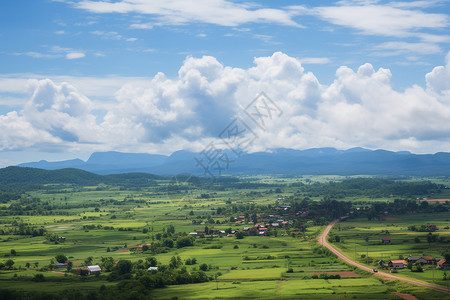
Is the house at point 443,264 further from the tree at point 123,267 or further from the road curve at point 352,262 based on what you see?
the tree at point 123,267

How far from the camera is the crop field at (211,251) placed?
116 feet

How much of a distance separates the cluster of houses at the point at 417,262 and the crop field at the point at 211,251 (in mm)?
1596

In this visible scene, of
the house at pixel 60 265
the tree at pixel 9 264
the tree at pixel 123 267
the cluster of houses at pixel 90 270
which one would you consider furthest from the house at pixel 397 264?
the tree at pixel 9 264

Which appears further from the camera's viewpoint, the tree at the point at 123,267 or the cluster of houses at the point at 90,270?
the cluster of houses at the point at 90,270

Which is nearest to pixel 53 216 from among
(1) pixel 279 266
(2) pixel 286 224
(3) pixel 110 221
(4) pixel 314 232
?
(3) pixel 110 221

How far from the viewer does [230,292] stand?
1359 inches

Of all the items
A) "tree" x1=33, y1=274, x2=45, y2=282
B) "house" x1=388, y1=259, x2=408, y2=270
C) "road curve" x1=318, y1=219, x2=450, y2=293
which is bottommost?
"road curve" x1=318, y1=219, x2=450, y2=293

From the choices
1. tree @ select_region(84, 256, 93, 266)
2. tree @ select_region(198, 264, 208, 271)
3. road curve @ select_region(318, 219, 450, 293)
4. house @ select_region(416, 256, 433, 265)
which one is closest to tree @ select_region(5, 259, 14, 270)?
tree @ select_region(84, 256, 93, 266)

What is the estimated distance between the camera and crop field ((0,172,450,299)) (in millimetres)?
35250

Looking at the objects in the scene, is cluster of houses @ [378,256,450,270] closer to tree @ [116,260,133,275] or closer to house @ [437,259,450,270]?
house @ [437,259,450,270]

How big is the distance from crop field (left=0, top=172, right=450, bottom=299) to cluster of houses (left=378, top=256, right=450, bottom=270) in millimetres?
1596

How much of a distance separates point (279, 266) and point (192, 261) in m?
8.48

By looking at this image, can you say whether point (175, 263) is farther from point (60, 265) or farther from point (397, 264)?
point (397, 264)

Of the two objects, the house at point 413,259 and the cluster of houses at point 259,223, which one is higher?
the house at point 413,259
